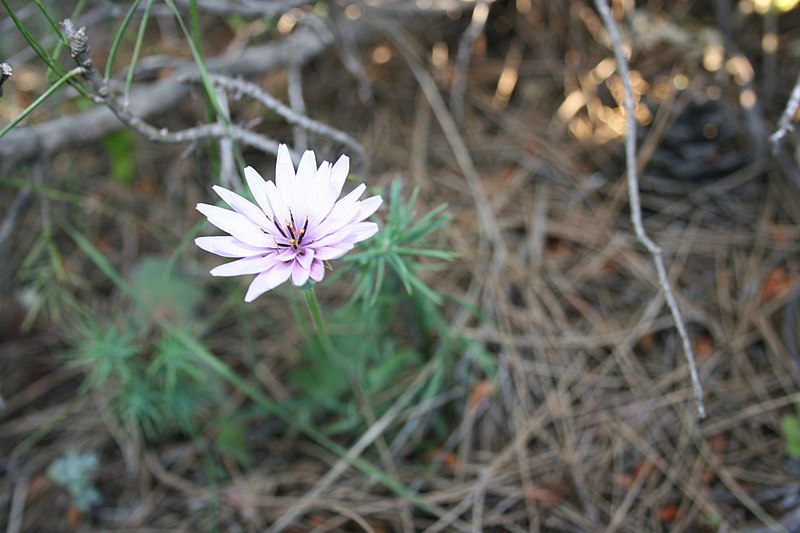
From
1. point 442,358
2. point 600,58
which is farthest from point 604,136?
point 442,358

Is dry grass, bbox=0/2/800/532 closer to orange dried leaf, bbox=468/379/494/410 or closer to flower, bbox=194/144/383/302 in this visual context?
orange dried leaf, bbox=468/379/494/410

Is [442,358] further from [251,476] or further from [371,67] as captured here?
[371,67]

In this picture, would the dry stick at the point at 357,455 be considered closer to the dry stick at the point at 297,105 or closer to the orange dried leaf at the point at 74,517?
the orange dried leaf at the point at 74,517

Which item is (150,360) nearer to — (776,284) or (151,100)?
(151,100)

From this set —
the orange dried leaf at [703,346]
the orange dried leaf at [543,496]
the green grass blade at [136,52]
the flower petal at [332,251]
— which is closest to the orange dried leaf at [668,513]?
the orange dried leaf at [543,496]

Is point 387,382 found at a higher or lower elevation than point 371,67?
lower

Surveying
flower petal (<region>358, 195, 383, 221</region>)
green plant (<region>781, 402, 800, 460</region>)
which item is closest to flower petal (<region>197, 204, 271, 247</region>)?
flower petal (<region>358, 195, 383, 221</region>)

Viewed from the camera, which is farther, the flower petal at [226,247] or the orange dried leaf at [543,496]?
the orange dried leaf at [543,496]

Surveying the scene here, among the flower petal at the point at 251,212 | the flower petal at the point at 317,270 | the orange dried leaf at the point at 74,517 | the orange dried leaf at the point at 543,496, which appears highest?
the flower petal at the point at 251,212
